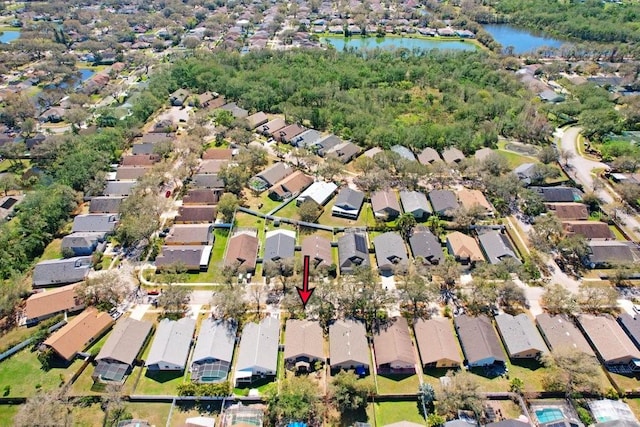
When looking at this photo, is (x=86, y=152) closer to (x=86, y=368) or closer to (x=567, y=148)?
(x=86, y=368)

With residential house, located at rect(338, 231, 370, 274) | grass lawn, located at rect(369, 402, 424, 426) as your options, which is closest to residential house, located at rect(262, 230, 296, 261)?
residential house, located at rect(338, 231, 370, 274)

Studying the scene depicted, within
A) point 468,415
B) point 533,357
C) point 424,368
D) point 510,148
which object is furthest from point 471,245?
point 510,148

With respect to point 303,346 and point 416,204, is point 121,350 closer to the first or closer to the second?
point 303,346

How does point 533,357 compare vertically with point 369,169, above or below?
below

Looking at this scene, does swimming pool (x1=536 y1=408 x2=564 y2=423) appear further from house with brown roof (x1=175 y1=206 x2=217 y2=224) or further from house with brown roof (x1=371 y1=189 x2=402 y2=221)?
Result: house with brown roof (x1=175 y1=206 x2=217 y2=224)

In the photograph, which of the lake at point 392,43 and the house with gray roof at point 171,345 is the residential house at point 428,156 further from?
the lake at point 392,43

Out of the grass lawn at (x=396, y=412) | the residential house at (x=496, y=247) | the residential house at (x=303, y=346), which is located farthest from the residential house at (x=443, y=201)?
the grass lawn at (x=396, y=412)

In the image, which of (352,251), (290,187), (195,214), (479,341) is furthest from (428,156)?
(195,214)
